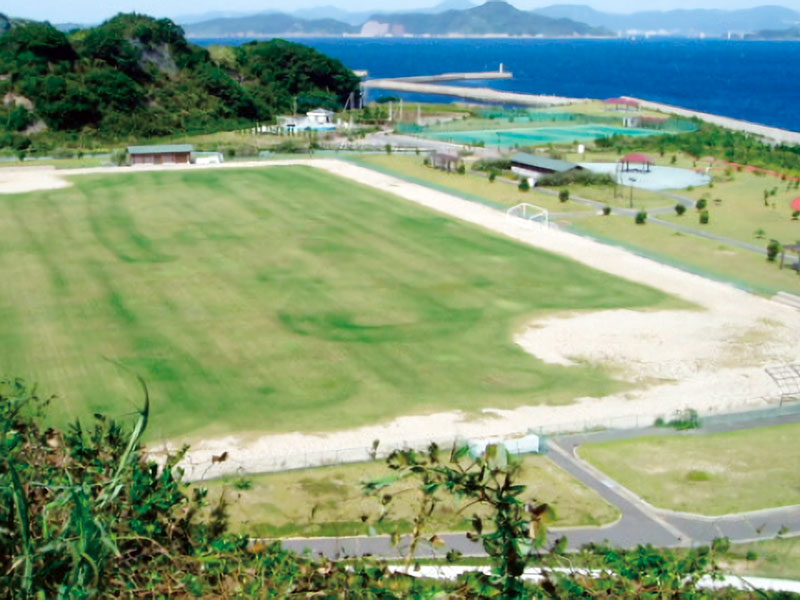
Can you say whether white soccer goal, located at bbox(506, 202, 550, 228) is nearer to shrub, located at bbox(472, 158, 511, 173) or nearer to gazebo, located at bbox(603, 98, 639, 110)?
shrub, located at bbox(472, 158, 511, 173)

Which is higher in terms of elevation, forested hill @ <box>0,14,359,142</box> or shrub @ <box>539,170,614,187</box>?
forested hill @ <box>0,14,359,142</box>

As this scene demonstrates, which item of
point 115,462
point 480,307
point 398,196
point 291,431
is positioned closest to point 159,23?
point 398,196

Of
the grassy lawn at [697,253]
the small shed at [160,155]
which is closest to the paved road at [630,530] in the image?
the grassy lawn at [697,253]

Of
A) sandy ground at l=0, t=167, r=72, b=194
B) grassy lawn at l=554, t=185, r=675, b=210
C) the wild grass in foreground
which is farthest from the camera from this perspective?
sandy ground at l=0, t=167, r=72, b=194

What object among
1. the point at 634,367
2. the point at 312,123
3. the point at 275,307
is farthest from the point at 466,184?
the point at 312,123

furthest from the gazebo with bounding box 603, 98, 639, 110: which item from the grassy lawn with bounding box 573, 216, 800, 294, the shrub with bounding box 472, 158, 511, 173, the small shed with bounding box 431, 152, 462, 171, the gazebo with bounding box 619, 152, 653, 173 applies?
the grassy lawn with bounding box 573, 216, 800, 294

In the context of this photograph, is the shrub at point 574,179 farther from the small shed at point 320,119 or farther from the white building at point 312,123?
the small shed at point 320,119

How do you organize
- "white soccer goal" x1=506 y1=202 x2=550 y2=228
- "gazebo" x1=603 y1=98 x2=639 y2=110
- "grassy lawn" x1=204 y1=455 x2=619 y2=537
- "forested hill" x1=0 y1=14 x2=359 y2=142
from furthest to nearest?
"gazebo" x1=603 y1=98 x2=639 y2=110
"forested hill" x1=0 y1=14 x2=359 y2=142
"white soccer goal" x1=506 y1=202 x2=550 y2=228
"grassy lawn" x1=204 y1=455 x2=619 y2=537
